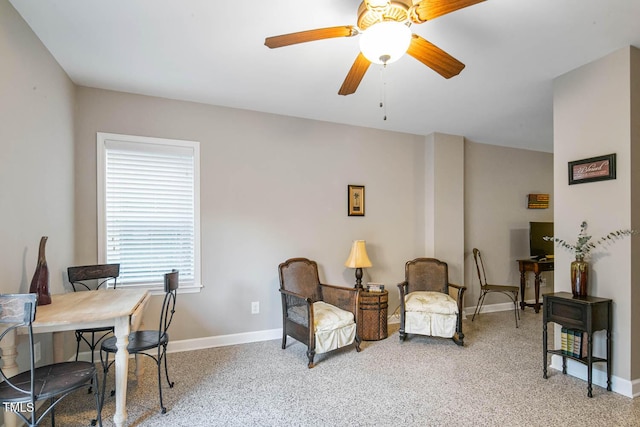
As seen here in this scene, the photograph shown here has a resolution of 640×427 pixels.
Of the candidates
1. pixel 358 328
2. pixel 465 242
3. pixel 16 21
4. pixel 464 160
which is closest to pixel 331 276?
pixel 358 328

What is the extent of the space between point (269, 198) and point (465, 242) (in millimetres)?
3081

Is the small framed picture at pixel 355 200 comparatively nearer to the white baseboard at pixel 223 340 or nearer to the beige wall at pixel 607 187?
the white baseboard at pixel 223 340

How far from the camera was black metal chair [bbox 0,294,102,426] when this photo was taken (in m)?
1.56

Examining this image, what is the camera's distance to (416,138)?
4738 millimetres

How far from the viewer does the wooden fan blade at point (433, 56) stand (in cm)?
176

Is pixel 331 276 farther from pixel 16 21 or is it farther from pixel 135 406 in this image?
pixel 16 21

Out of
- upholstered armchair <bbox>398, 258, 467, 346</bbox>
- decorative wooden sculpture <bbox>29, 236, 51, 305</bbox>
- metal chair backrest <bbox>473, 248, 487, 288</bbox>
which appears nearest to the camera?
decorative wooden sculpture <bbox>29, 236, 51, 305</bbox>

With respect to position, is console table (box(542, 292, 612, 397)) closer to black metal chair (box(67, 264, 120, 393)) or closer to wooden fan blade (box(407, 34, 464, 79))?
wooden fan blade (box(407, 34, 464, 79))

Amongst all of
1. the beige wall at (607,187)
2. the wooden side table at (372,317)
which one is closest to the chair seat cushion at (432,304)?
the wooden side table at (372,317)

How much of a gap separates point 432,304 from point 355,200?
1.53 m

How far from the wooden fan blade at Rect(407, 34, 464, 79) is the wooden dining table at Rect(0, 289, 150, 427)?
2213mm

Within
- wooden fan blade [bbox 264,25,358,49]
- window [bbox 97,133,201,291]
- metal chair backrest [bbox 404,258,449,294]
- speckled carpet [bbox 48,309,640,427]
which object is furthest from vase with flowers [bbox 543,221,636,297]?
window [bbox 97,133,201,291]

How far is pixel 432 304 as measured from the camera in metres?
3.69

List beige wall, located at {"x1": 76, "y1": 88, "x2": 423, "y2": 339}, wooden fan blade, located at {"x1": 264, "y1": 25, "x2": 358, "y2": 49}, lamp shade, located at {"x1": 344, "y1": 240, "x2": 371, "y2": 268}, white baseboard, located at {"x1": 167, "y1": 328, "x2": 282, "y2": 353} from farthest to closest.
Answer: lamp shade, located at {"x1": 344, "y1": 240, "x2": 371, "y2": 268} → white baseboard, located at {"x1": 167, "y1": 328, "x2": 282, "y2": 353} → beige wall, located at {"x1": 76, "y1": 88, "x2": 423, "y2": 339} → wooden fan blade, located at {"x1": 264, "y1": 25, "x2": 358, "y2": 49}
